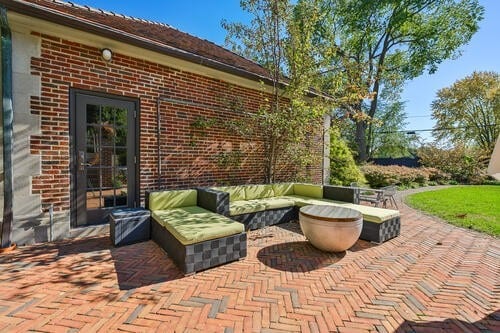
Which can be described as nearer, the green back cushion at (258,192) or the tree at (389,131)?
the green back cushion at (258,192)

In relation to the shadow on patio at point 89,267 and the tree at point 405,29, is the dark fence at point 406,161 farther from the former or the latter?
the shadow on patio at point 89,267

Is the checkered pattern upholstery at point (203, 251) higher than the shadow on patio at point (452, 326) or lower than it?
higher

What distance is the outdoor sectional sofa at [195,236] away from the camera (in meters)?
2.94

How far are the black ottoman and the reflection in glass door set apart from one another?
834mm

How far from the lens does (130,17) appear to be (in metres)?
6.75

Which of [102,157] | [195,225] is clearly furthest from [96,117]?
[195,225]

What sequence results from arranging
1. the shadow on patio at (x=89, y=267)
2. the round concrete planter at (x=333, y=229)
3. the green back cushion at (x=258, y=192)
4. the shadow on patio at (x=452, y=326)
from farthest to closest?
the green back cushion at (x=258, y=192)
the round concrete planter at (x=333, y=229)
the shadow on patio at (x=89, y=267)
the shadow on patio at (x=452, y=326)

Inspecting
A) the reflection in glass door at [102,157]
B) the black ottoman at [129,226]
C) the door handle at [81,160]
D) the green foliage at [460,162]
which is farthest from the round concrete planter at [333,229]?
the green foliage at [460,162]

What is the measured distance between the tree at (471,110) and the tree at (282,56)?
2171cm

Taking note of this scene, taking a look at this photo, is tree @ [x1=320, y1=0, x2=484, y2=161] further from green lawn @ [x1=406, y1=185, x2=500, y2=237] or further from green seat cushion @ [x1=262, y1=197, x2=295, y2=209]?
green seat cushion @ [x1=262, y1=197, x2=295, y2=209]

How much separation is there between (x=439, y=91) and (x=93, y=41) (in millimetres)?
29479

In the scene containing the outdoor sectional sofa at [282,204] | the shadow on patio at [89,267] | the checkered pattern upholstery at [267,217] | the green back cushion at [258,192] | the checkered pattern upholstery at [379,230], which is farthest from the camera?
the green back cushion at [258,192]

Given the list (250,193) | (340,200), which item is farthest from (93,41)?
(340,200)

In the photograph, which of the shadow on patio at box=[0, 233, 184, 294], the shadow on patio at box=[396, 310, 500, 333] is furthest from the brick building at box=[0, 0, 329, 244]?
the shadow on patio at box=[396, 310, 500, 333]
